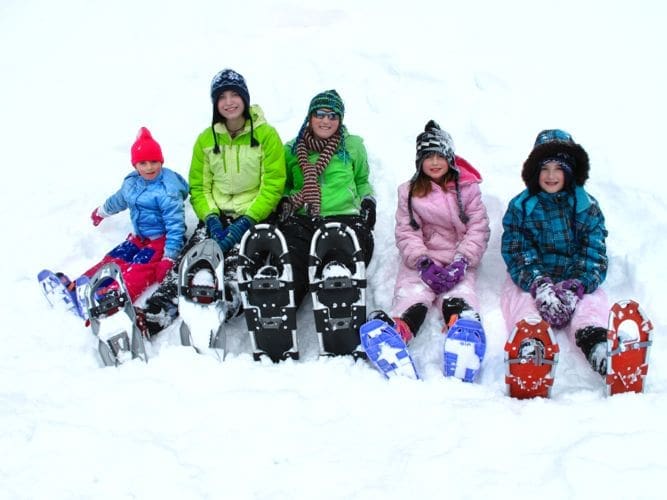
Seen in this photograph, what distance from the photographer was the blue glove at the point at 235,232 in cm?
418

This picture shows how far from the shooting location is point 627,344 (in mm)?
2936

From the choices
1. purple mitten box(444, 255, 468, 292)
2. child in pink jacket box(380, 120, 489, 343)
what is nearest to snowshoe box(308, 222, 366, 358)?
child in pink jacket box(380, 120, 489, 343)

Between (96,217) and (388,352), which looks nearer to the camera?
(388,352)

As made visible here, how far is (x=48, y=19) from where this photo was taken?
27.3ft

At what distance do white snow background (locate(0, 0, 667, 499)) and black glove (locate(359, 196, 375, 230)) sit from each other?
32cm

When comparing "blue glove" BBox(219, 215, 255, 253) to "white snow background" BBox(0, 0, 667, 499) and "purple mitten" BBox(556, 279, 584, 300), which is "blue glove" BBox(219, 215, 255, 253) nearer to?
"white snow background" BBox(0, 0, 667, 499)

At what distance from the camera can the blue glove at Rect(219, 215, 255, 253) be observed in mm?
4176

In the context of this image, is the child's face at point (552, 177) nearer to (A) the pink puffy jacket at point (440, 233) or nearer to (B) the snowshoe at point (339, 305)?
(A) the pink puffy jacket at point (440, 233)

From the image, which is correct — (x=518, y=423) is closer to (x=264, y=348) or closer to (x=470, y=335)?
(x=470, y=335)

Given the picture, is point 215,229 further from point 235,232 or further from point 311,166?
point 311,166

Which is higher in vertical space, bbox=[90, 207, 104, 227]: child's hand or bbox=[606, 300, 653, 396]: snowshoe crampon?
bbox=[90, 207, 104, 227]: child's hand

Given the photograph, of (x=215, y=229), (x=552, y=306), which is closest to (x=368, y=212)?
(x=215, y=229)

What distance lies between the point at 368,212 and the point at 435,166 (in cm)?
64

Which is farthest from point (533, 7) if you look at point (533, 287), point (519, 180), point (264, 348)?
point (264, 348)
